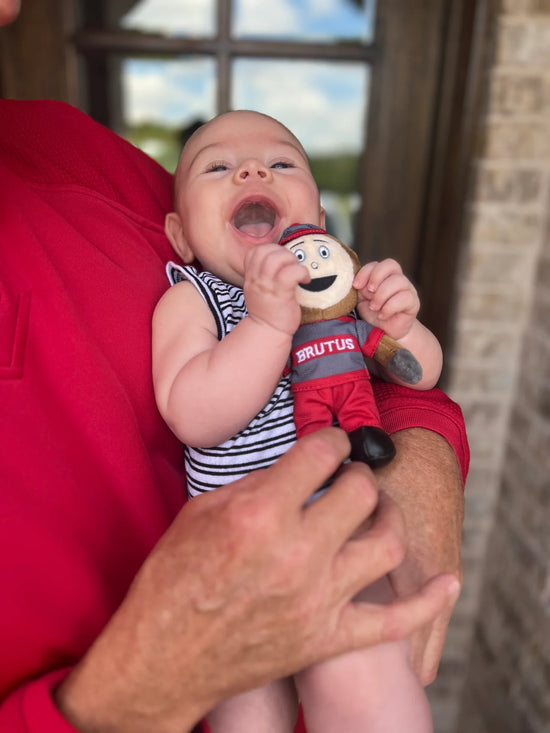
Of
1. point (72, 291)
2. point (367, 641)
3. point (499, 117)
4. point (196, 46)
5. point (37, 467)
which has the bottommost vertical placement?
point (367, 641)

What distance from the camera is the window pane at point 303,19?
207 centimetres

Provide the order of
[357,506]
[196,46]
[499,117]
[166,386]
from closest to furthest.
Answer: [357,506] → [166,386] → [499,117] → [196,46]

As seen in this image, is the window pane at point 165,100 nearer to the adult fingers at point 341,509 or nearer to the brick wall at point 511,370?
the brick wall at point 511,370

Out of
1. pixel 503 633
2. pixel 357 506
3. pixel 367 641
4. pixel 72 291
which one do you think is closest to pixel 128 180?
pixel 72 291

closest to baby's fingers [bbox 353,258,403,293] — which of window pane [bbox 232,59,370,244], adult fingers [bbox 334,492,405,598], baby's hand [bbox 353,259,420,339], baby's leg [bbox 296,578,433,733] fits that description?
baby's hand [bbox 353,259,420,339]

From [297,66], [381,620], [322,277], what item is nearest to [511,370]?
[297,66]

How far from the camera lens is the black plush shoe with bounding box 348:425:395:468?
807 mm

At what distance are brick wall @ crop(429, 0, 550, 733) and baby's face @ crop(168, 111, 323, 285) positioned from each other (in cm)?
105

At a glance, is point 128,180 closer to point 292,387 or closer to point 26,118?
point 26,118

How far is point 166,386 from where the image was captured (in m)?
0.84

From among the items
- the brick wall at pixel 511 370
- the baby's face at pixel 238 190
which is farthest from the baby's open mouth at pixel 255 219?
the brick wall at pixel 511 370

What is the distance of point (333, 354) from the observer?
0.84m

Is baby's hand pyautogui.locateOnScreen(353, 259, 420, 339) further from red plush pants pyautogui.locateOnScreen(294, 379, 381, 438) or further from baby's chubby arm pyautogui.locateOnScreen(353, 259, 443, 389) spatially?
red plush pants pyautogui.locateOnScreen(294, 379, 381, 438)

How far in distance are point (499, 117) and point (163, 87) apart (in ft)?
3.71
